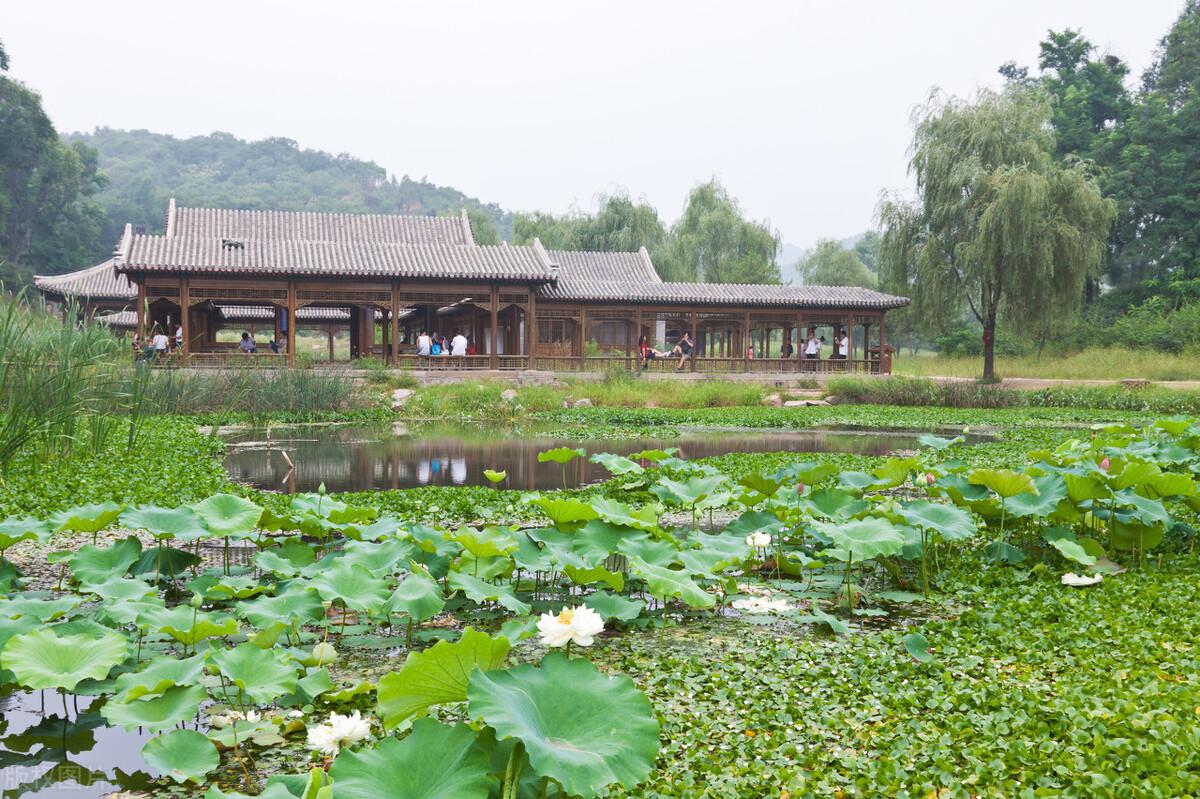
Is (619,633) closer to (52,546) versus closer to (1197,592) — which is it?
(1197,592)

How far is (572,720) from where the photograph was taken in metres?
1.70

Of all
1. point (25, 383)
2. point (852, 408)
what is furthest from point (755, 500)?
point (852, 408)

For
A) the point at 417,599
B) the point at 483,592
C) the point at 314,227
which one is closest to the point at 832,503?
the point at 483,592

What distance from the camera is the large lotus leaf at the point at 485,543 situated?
128 inches

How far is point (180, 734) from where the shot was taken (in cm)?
212

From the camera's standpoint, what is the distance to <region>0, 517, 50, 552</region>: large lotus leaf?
10.6 ft

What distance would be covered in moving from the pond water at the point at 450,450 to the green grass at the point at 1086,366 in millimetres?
13513

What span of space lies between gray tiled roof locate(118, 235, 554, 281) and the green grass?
1392cm

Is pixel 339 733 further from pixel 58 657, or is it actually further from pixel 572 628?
pixel 58 657

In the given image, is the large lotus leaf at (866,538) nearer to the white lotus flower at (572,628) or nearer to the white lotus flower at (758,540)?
the white lotus flower at (758,540)

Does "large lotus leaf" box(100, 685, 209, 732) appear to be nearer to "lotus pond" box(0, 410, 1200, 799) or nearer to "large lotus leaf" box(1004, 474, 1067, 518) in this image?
"lotus pond" box(0, 410, 1200, 799)

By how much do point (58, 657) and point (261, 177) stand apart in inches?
2829

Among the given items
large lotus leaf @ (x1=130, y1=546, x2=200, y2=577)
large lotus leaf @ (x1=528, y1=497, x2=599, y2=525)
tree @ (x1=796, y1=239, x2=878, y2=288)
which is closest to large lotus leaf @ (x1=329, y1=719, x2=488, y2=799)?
large lotus leaf @ (x1=528, y1=497, x2=599, y2=525)

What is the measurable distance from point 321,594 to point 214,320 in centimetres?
2772
